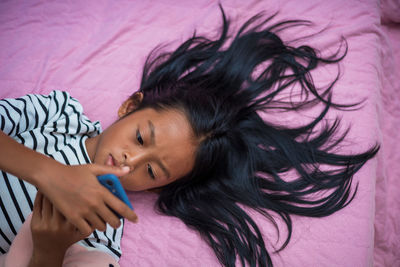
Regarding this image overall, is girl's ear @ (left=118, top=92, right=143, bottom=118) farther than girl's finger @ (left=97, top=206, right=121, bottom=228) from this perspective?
Yes

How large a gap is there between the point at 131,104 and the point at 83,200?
568 mm

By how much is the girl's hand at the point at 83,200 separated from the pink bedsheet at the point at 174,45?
1.51 ft

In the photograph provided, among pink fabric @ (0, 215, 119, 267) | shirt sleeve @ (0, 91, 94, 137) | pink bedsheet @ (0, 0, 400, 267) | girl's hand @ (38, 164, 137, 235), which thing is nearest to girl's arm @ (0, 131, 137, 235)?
girl's hand @ (38, 164, 137, 235)

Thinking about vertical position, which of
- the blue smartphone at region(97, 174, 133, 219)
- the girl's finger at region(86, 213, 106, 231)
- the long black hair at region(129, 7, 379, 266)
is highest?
the blue smartphone at region(97, 174, 133, 219)

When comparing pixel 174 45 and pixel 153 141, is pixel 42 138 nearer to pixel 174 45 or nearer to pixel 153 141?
pixel 153 141

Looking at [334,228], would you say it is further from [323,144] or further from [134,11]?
[134,11]

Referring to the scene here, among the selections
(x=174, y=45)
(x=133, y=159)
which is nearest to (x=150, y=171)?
(x=133, y=159)

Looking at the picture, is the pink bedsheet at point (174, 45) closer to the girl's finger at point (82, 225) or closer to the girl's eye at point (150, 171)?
the girl's eye at point (150, 171)

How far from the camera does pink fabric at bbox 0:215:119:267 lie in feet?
2.76

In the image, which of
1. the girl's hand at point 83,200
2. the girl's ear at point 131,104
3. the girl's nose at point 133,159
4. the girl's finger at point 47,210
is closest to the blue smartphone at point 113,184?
the girl's hand at point 83,200

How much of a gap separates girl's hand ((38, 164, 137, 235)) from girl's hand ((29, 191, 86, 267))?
1.9 inches

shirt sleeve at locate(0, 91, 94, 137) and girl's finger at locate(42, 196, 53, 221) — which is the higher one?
shirt sleeve at locate(0, 91, 94, 137)

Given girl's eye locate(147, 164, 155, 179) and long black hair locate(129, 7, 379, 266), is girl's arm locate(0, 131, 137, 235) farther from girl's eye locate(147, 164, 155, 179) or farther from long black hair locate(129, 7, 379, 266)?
long black hair locate(129, 7, 379, 266)

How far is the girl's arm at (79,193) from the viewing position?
0.64m
